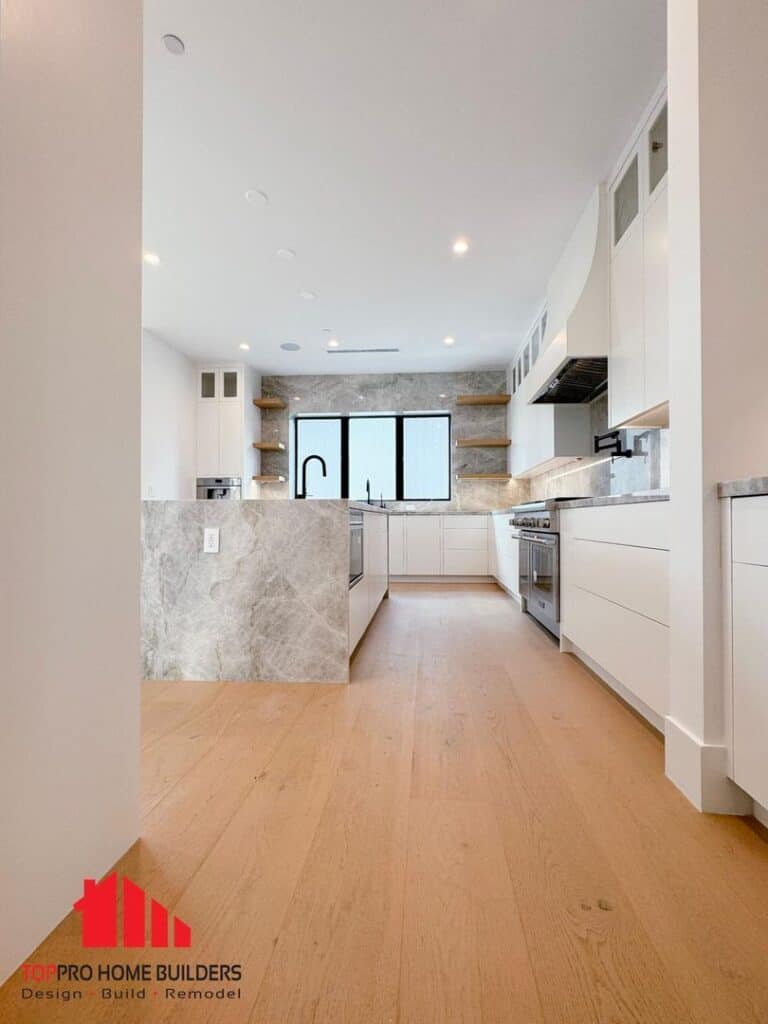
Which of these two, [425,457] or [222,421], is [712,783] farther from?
[222,421]

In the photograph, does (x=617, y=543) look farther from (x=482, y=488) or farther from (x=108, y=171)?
(x=482, y=488)

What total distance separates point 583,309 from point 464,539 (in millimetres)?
3557

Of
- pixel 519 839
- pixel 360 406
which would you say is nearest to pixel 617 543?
pixel 519 839

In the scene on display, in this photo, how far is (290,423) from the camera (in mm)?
7250

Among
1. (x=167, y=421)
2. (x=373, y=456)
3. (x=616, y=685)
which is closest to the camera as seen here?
(x=616, y=685)

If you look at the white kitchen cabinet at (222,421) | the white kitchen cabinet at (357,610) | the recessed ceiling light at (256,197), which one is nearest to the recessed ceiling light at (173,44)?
the recessed ceiling light at (256,197)

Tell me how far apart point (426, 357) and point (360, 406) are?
1210 mm

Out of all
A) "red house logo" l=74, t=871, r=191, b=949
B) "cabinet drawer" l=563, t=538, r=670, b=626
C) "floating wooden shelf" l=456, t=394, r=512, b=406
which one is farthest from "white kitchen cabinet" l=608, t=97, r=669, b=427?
"floating wooden shelf" l=456, t=394, r=512, b=406

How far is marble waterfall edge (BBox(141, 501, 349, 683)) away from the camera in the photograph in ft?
7.93

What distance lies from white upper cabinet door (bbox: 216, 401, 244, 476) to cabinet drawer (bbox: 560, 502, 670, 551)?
477 cm

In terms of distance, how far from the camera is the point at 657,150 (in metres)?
2.37

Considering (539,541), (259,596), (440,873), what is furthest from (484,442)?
(440,873)

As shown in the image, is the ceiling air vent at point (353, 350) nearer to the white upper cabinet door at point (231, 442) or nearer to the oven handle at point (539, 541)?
the white upper cabinet door at point (231, 442)

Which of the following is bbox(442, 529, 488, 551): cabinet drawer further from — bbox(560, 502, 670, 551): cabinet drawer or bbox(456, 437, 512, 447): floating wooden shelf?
bbox(560, 502, 670, 551): cabinet drawer
